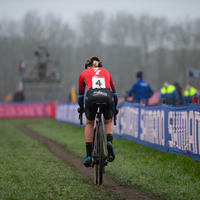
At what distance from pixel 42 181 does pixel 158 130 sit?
4110mm

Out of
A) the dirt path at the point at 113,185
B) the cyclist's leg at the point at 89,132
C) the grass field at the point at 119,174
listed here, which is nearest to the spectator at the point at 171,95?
the grass field at the point at 119,174

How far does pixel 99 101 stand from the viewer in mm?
5168

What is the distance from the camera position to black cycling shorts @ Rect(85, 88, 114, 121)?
17.0 ft

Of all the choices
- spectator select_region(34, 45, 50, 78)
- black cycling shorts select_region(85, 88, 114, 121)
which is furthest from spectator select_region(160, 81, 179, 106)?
spectator select_region(34, 45, 50, 78)

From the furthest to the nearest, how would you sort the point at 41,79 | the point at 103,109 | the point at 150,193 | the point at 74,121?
1. the point at 41,79
2. the point at 74,121
3. the point at 103,109
4. the point at 150,193

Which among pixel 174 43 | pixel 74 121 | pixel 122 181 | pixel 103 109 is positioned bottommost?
pixel 74 121

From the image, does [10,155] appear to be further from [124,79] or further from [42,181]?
[124,79]

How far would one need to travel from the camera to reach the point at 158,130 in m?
8.75

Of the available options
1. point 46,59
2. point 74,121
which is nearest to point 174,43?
point 46,59

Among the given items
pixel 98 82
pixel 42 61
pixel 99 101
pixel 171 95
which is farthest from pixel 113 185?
pixel 42 61

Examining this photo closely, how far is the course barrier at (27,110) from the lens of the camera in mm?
27562

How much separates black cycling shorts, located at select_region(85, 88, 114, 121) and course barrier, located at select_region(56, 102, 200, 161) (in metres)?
2.18

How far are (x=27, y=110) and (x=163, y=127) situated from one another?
68.8ft

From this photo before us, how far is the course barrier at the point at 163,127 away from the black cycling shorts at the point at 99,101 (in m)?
2.18
